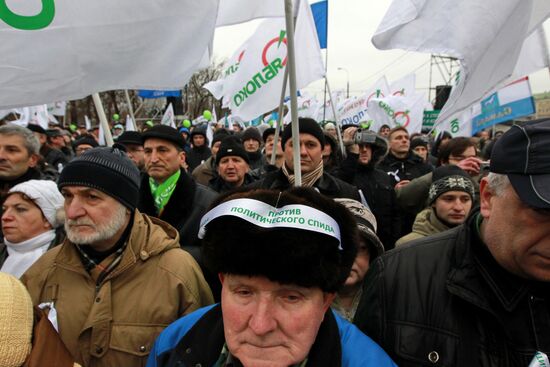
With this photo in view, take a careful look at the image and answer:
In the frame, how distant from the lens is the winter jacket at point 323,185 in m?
3.25

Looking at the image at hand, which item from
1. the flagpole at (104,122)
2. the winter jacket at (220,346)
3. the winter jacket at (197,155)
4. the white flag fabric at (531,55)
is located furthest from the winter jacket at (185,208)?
the winter jacket at (197,155)

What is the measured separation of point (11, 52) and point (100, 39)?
37cm

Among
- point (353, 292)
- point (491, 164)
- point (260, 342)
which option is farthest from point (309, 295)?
point (353, 292)

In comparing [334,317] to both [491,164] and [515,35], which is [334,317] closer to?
[491,164]

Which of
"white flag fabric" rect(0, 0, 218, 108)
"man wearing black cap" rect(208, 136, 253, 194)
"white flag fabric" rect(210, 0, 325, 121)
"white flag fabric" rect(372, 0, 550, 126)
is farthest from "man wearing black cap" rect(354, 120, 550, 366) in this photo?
"white flag fabric" rect(210, 0, 325, 121)

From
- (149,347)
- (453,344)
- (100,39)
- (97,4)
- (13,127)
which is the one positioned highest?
(97,4)

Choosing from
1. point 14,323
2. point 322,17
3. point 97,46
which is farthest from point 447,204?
point 322,17

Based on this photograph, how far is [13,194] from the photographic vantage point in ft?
8.18

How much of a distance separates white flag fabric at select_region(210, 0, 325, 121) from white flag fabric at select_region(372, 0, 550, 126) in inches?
93.3

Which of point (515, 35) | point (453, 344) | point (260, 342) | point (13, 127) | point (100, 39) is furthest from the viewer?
point (13, 127)

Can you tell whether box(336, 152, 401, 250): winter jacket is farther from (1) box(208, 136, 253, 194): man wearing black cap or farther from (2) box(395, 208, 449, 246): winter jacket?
(2) box(395, 208, 449, 246): winter jacket

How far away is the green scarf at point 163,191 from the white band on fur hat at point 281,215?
1790 mm

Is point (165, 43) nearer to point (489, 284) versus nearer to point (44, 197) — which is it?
point (44, 197)

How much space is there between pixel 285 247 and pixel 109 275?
1.05 metres
